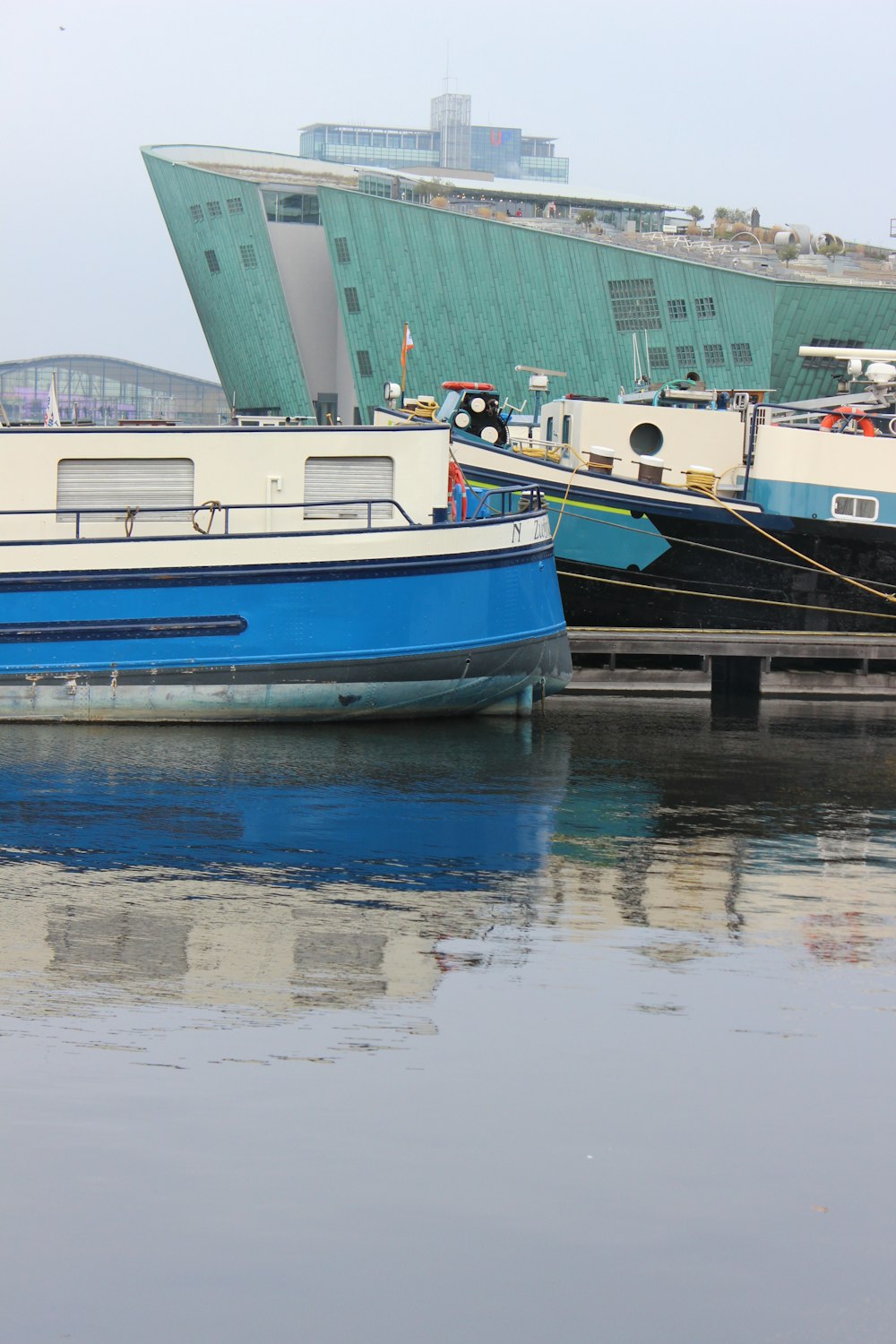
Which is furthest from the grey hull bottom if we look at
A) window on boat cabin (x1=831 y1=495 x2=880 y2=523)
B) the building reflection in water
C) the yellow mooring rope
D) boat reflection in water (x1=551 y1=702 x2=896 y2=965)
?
window on boat cabin (x1=831 y1=495 x2=880 y2=523)

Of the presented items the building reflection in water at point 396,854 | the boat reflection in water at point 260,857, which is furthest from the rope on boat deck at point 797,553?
the boat reflection in water at point 260,857

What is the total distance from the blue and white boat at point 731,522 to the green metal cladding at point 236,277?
131 feet

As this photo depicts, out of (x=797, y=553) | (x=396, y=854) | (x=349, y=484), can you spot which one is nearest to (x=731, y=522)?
(x=797, y=553)

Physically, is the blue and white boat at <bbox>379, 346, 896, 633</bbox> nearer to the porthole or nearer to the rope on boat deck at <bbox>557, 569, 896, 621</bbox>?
the rope on boat deck at <bbox>557, 569, 896, 621</bbox>

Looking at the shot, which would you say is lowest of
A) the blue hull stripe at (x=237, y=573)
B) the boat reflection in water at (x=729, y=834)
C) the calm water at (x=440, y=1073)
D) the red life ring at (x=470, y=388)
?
the boat reflection in water at (x=729, y=834)

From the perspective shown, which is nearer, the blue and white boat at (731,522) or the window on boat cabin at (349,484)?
the window on boat cabin at (349,484)

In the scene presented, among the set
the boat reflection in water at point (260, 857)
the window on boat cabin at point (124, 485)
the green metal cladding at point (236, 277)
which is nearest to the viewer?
the boat reflection in water at point (260, 857)

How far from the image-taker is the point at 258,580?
15477 mm

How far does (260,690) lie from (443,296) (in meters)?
40.4

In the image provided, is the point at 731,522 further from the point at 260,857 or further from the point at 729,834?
the point at 260,857

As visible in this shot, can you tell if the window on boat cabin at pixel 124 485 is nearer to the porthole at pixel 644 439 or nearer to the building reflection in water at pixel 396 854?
the building reflection in water at pixel 396 854

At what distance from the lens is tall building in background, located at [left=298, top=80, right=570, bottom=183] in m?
171

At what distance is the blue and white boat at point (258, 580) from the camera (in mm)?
15406

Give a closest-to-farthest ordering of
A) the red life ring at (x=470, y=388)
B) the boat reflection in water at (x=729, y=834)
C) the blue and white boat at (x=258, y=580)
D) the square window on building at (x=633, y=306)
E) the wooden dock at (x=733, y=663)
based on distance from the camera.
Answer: the boat reflection in water at (x=729, y=834), the blue and white boat at (x=258, y=580), the wooden dock at (x=733, y=663), the red life ring at (x=470, y=388), the square window on building at (x=633, y=306)
